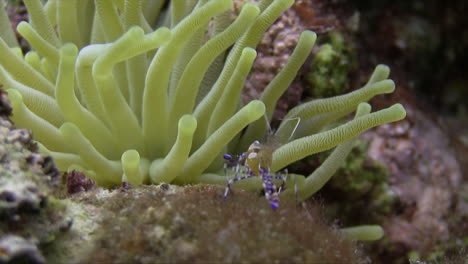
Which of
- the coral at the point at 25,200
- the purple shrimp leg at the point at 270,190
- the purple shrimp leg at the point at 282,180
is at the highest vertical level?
the coral at the point at 25,200

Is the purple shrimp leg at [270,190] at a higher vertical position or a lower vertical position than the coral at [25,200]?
lower

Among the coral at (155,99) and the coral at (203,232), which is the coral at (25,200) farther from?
the coral at (155,99)

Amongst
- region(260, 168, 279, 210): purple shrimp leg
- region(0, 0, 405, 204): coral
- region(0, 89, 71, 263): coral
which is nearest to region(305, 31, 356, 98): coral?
region(0, 0, 405, 204): coral

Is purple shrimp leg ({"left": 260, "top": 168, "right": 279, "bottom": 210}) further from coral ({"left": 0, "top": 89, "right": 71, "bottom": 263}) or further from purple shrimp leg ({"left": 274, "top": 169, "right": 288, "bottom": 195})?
coral ({"left": 0, "top": 89, "right": 71, "bottom": 263})

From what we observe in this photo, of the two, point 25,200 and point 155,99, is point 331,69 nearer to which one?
point 155,99

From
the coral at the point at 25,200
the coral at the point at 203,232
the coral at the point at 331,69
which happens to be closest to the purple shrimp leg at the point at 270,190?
the coral at the point at 203,232

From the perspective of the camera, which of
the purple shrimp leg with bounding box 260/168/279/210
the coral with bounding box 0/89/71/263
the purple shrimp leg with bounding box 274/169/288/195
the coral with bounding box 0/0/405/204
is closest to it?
the coral with bounding box 0/89/71/263

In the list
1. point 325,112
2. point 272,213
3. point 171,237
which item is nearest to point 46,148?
point 171,237

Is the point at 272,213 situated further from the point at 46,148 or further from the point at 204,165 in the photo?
the point at 46,148
